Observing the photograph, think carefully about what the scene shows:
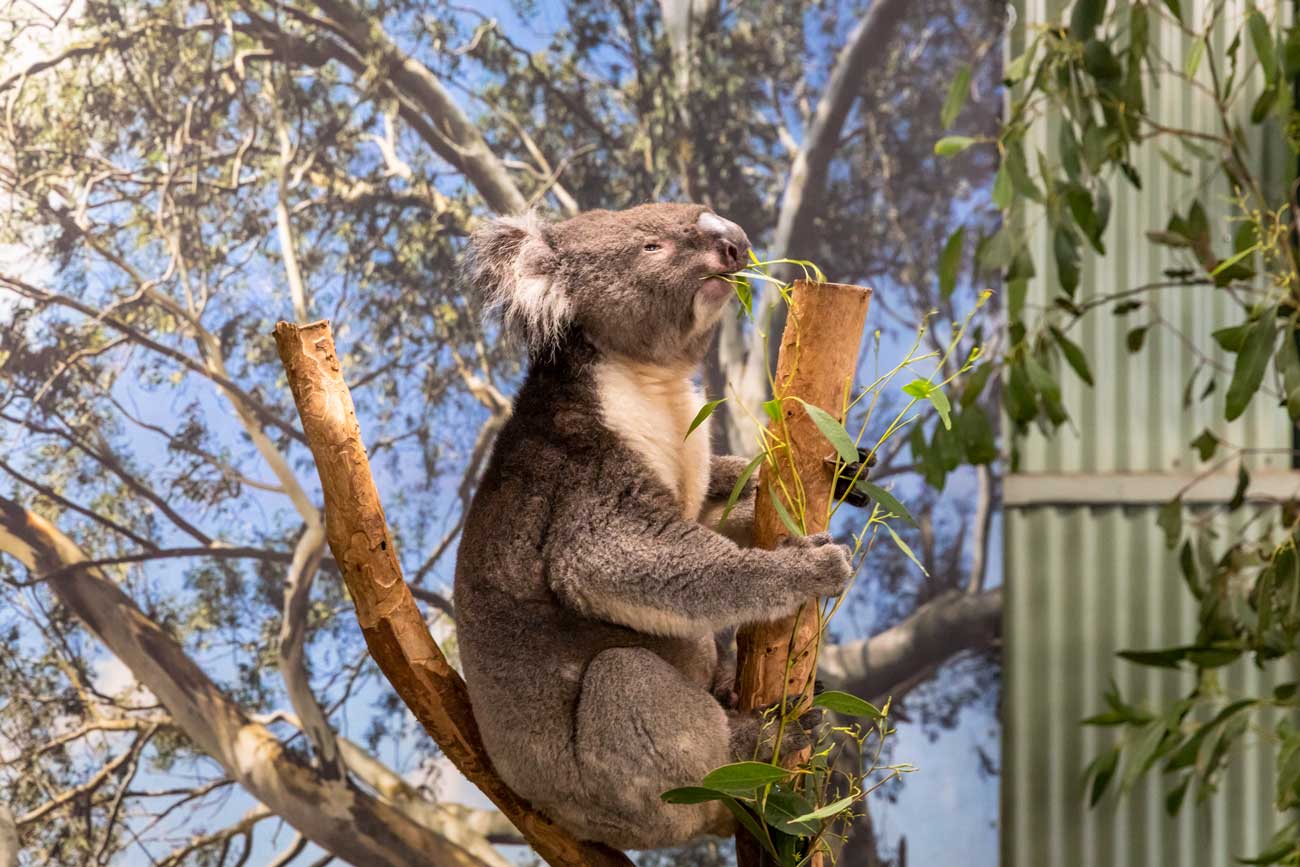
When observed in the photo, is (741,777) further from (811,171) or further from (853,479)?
(811,171)

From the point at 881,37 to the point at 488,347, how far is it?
5.26 feet

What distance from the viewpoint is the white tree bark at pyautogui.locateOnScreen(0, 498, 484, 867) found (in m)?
2.82

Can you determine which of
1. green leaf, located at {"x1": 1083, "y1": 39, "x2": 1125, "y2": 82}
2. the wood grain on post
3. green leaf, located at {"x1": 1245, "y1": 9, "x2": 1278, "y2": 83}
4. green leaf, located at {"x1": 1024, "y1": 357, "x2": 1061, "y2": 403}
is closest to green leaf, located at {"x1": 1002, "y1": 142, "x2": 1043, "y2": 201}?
green leaf, located at {"x1": 1083, "y1": 39, "x2": 1125, "y2": 82}

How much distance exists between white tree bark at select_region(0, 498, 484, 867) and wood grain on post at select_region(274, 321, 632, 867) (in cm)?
150

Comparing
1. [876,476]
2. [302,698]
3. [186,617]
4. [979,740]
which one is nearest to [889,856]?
[979,740]

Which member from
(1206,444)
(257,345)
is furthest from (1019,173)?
(257,345)

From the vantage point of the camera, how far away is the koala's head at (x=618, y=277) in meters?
1.66

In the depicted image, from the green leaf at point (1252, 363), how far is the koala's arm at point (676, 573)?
1.11 metres

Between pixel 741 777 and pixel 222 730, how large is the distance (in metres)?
2.09

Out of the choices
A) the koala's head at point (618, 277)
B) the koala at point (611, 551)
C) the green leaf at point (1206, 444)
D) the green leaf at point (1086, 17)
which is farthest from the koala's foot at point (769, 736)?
the green leaf at point (1086, 17)

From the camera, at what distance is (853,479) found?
1429mm

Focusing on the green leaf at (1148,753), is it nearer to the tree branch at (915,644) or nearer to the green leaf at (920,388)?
the tree branch at (915,644)

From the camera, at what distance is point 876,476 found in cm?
376

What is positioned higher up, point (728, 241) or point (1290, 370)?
point (1290, 370)
